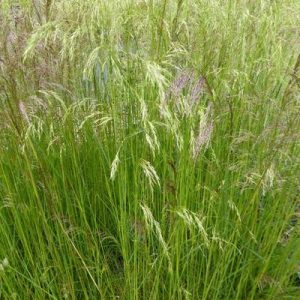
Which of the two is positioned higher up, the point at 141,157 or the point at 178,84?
the point at 178,84

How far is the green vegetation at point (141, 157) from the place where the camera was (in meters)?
1.45

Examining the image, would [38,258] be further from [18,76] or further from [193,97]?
[193,97]

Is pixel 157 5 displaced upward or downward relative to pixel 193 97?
upward

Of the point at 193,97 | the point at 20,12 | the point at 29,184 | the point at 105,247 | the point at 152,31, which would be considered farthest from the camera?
the point at 20,12

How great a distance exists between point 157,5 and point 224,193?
2.46 feet

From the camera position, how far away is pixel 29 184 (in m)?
1.55

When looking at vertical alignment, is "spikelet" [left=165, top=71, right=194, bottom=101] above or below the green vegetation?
above

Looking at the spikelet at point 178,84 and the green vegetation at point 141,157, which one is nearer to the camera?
the spikelet at point 178,84

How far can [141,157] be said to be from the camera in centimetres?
151

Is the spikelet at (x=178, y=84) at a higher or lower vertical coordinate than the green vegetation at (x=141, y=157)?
higher

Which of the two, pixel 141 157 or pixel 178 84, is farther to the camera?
pixel 141 157

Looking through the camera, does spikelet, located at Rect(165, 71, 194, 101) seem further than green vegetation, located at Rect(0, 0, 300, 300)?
No

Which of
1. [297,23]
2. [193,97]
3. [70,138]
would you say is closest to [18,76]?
[70,138]

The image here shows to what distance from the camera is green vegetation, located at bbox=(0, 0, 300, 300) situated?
145 cm
